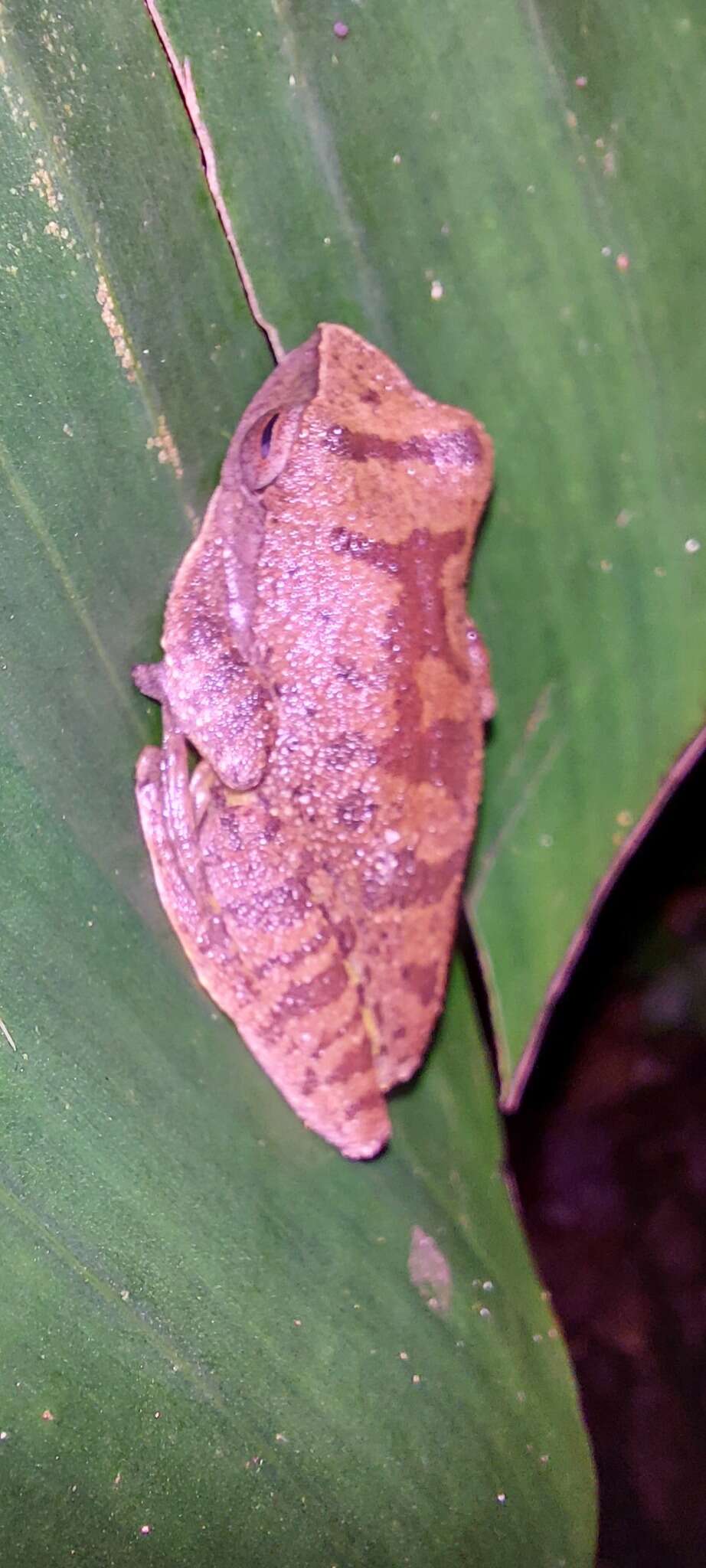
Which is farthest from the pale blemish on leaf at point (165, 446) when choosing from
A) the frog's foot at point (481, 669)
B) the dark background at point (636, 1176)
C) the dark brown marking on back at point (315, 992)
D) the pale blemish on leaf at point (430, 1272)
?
the dark background at point (636, 1176)

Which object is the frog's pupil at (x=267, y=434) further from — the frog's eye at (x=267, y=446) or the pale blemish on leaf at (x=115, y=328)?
the pale blemish on leaf at (x=115, y=328)

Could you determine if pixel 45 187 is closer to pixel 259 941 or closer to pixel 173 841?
pixel 173 841

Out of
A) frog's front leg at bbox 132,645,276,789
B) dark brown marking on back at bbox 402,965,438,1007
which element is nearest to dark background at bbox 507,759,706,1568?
dark brown marking on back at bbox 402,965,438,1007

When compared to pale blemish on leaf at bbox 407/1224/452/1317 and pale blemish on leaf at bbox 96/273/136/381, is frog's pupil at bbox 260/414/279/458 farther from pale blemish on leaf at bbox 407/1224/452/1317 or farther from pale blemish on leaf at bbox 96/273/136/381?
pale blemish on leaf at bbox 407/1224/452/1317

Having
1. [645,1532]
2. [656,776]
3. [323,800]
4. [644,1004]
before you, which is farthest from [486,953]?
[645,1532]

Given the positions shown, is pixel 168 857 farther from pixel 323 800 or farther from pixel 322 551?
pixel 322 551

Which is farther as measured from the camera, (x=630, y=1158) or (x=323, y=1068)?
(x=630, y=1158)

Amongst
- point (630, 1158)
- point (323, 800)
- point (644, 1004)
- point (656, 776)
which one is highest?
point (323, 800)
